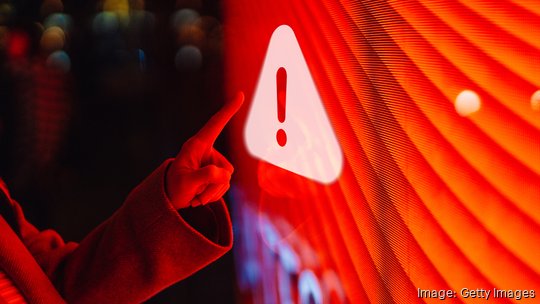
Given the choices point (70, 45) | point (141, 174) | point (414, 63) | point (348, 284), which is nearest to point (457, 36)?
point (414, 63)

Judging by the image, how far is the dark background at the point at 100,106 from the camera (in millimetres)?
1113

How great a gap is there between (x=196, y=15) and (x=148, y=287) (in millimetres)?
526

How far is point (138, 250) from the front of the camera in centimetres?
98

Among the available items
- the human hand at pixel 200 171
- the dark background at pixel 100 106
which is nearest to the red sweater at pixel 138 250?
the human hand at pixel 200 171

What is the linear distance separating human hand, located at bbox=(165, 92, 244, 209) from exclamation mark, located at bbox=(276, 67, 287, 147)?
3.6 inches

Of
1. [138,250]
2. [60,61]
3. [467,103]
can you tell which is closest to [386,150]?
[467,103]

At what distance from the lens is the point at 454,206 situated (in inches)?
22.8

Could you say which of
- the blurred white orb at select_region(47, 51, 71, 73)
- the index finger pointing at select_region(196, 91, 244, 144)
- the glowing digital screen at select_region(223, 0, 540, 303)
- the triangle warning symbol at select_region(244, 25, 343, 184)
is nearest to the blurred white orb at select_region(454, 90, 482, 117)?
the glowing digital screen at select_region(223, 0, 540, 303)

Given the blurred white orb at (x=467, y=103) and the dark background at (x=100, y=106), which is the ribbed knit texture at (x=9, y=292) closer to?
the dark background at (x=100, y=106)

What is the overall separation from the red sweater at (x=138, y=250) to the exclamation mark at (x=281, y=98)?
0.18 m

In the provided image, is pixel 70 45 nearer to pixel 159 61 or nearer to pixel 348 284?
pixel 159 61

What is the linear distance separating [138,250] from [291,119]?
0.37m

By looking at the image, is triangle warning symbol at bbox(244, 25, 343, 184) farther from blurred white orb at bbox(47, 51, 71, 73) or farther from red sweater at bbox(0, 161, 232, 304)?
blurred white orb at bbox(47, 51, 71, 73)

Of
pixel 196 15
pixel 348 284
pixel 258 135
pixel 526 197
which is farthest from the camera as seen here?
pixel 196 15
